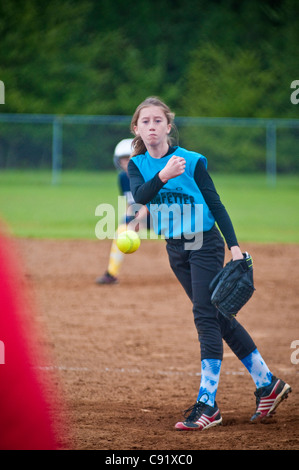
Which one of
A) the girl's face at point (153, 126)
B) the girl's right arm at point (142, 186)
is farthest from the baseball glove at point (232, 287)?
the girl's face at point (153, 126)

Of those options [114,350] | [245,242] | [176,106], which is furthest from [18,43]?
[114,350]

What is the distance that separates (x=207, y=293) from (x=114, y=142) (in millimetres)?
19262

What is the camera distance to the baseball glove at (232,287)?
349 centimetres

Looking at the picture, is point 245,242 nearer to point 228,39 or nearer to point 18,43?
point 18,43

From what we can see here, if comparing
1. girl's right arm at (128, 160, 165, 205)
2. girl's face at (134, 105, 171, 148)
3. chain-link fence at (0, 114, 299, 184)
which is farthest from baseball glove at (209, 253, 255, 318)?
chain-link fence at (0, 114, 299, 184)

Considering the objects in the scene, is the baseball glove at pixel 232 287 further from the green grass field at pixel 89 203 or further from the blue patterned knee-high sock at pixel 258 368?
the green grass field at pixel 89 203

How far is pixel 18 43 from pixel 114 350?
2549 centimetres

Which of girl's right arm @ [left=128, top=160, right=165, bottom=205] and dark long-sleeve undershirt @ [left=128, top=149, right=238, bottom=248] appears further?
dark long-sleeve undershirt @ [left=128, top=149, right=238, bottom=248]

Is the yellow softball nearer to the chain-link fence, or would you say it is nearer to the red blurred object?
the red blurred object

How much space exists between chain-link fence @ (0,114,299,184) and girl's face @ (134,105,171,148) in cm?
1749

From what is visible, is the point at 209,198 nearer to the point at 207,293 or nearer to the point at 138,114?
the point at 207,293

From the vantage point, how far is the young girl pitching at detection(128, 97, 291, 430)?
3.57 meters

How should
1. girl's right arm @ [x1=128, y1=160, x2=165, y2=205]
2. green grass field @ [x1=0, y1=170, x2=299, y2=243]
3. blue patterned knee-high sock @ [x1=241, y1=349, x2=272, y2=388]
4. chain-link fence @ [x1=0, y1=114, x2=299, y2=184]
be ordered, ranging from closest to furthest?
girl's right arm @ [x1=128, y1=160, x2=165, y2=205], blue patterned knee-high sock @ [x1=241, y1=349, x2=272, y2=388], green grass field @ [x1=0, y1=170, x2=299, y2=243], chain-link fence @ [x1=0, y1=114, x2=299, y2=184]

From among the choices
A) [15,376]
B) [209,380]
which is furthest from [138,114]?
[15,376]
